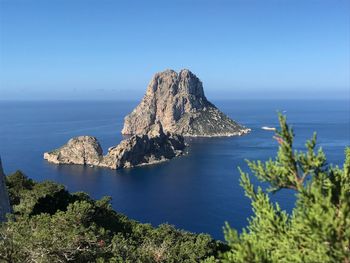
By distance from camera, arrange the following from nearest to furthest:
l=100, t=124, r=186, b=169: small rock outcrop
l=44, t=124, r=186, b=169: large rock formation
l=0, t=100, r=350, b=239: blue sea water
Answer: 1. l=0, t=100, r=350, b=239: blue sea water
2. l=100, t=124, r=186, b=169: small rock outcrop
3. l=44, t=124, r=186, b=169: large rock formation

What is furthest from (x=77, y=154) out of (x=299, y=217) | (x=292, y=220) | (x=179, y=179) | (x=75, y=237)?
(x=299, y=217)

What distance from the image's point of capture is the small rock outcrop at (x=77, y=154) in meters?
137

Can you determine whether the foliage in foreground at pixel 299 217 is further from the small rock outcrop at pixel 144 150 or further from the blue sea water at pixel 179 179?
the small rock outcrop at pixel 144 150

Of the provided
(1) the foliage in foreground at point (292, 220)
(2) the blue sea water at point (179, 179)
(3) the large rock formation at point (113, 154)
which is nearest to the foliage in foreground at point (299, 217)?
(1) the foliage in foreground at point (292, 220)

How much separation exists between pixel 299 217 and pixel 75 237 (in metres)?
11.0

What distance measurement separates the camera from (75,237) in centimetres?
1666

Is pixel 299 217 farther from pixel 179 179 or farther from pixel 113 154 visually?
pixel 113 154

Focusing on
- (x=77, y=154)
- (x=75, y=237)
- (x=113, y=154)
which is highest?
(x=75, y=237)

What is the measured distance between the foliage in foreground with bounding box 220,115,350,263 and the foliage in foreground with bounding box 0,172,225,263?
860 cm

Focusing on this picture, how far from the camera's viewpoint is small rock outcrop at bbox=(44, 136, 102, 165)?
450 feet

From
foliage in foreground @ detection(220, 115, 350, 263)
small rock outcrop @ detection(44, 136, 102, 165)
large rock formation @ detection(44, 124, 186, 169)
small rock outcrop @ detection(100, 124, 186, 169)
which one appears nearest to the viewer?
foliage in foreground @ detection(220, 115, 350, 263)

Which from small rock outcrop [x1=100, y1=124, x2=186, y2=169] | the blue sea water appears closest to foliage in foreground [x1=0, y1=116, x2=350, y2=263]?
the blue sea water

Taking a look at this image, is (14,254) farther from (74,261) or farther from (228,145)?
(228,145)

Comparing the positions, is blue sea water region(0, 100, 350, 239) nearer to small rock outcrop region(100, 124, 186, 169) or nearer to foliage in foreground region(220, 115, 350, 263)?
small rock outcrop region(100, 124, 186, 169)
